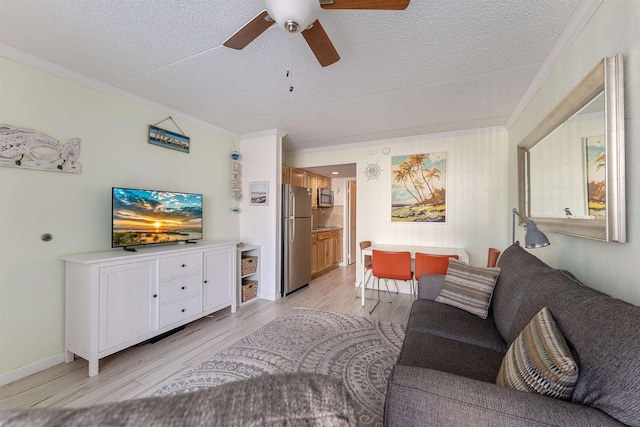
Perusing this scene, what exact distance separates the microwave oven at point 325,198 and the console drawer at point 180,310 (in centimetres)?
320

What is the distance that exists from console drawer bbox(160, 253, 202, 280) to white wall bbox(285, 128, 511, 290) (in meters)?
2.71

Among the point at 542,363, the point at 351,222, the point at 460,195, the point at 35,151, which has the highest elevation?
the point at 35,151

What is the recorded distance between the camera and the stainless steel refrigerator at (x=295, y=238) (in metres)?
3.93

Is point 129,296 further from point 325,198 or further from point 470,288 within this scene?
point 325,198

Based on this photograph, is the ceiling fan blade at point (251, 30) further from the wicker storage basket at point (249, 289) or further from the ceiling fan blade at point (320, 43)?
the wicker storage basket at point (249, 289)

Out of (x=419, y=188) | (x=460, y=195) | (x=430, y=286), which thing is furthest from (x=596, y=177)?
(x=419, y=188)

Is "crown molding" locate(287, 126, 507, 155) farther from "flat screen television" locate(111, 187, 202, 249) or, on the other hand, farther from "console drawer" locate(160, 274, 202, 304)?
"console drawer" locate(160, 274, 202, 304)

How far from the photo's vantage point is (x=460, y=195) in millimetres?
3781

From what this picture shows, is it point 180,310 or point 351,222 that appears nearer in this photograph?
point 180,310

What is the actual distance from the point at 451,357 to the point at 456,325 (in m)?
0.42

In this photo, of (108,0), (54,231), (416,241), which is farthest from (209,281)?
(416,241)

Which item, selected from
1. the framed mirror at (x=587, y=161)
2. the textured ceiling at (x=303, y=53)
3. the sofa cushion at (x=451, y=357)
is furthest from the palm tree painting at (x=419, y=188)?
the sofa cushion at (x=451, y=357)

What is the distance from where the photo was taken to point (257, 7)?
1567mm

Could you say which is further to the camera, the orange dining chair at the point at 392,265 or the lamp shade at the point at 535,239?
the orange dining chair at the point at 392,265
